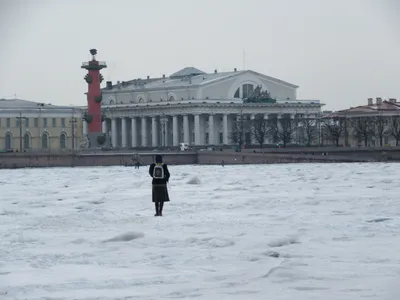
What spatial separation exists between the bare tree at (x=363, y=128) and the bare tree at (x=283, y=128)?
5253mm

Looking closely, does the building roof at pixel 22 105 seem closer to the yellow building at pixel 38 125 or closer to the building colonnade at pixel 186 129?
the yellow building at pixel 38 125

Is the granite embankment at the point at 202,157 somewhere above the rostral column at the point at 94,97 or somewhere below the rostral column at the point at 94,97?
below

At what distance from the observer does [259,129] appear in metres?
96.7

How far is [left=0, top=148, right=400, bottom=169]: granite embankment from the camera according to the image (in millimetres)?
68562

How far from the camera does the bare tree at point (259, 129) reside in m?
96.6

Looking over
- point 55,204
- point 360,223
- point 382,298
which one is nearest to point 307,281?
point 382,298

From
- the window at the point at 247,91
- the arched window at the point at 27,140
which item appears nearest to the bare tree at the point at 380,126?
the window at the point at 247,91

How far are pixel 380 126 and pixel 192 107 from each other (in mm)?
17299

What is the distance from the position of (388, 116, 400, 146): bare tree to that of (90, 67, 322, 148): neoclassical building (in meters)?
11.2

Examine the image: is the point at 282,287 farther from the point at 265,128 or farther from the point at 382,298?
the point at 265,128

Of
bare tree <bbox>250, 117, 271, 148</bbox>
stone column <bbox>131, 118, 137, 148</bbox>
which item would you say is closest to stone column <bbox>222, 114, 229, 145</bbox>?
bare tree <bbox>250, 117, 271, 148</bbox>

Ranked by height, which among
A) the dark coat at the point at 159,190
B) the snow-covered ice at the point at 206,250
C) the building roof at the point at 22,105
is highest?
the building roof at the point at 22,105

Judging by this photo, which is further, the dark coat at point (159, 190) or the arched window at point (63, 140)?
the arched window at point (63, 140)

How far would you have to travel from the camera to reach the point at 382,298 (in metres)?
10.4
